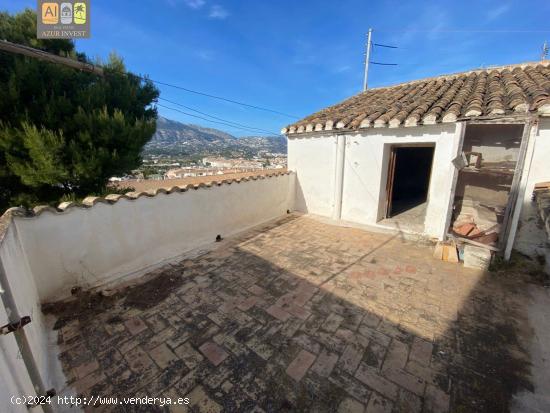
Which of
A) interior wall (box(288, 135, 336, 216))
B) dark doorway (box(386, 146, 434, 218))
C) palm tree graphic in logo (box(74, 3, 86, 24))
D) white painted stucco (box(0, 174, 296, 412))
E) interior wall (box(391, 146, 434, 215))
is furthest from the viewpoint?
interior wall (box(391, 146, 434, 215))

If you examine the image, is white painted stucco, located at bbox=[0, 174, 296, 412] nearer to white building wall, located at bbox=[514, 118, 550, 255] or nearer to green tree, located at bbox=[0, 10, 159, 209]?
green tree, located at bbox=[0, 10, 159, 209]

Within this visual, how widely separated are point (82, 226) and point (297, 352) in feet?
12.8

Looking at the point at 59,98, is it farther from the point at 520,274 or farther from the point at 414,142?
the point at 520,274

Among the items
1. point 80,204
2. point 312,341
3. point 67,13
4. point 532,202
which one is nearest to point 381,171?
point 532,202

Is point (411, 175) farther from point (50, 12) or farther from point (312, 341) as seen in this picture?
point (50, 12)

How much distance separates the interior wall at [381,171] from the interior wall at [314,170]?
0.58 m

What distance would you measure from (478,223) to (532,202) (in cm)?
118

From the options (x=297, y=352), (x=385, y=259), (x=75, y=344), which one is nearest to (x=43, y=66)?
(x=75, y=344)

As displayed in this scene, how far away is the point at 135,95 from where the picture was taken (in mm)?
7605

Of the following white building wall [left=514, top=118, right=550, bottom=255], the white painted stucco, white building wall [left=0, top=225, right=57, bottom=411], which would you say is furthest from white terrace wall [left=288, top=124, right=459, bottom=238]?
white building wall [left=0, top=225, right=57, bottom=411]

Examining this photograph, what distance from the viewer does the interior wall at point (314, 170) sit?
25.8ft

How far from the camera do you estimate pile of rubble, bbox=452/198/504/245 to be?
531cm

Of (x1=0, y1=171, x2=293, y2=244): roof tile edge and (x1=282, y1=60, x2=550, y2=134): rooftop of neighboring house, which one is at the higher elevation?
(x1=282, y1=60, x2=550, y2=134): rooftop of neighboring house

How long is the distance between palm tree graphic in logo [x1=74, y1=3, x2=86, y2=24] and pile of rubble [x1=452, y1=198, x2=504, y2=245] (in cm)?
1053
